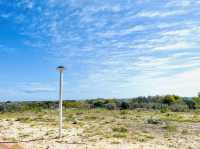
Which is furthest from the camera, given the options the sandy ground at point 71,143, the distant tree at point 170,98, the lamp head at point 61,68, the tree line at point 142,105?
the distant tree at point 170,98

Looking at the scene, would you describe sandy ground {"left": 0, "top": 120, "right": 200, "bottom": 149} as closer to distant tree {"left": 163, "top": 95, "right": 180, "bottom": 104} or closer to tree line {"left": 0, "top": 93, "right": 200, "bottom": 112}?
tree line {"left": 0, "top": 93, "right": 200, "bottom": 112}

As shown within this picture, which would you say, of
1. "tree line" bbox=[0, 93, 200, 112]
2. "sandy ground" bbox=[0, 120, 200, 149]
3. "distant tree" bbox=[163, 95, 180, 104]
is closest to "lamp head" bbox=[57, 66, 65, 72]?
"sandy ground" bbox=[0, 120, 200, 149]

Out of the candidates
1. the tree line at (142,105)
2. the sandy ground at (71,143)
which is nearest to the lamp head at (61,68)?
the sandy ground at (71,143)

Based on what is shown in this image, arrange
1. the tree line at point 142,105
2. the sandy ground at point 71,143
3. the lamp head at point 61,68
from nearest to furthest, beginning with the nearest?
the sandy ground at point 71,143 → the lamp head at point 61,68 → the tree line at point 142,105

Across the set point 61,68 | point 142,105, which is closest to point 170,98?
point 142,105

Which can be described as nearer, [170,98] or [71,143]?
[71,143]

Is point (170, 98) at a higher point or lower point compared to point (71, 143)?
higher

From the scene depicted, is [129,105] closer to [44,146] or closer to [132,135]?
[132,135]

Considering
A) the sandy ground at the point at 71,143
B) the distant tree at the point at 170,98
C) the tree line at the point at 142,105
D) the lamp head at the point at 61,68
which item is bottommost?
the sandy ground at the point at 71,143

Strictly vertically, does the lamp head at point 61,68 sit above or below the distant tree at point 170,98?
above

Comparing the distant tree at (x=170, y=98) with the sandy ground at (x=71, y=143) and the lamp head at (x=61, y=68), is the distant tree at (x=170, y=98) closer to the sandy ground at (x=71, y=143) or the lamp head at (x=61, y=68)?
the sandy ground at (x=71, y=143)

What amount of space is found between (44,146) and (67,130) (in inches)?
179

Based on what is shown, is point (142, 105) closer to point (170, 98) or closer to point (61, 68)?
point (170, 98)

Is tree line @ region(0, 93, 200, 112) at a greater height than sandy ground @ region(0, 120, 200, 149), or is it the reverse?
tree line @ region(0, 93, 200, 112)
